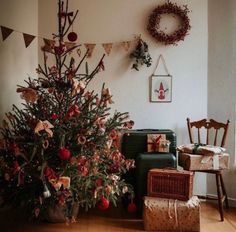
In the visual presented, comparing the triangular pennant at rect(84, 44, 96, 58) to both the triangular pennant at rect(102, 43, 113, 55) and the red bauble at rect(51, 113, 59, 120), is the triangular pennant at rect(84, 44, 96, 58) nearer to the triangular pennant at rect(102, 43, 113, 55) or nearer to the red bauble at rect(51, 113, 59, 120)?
the triangular pennant at rect(102, 43, 113, 55)

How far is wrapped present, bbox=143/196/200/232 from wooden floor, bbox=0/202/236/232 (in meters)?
0.13

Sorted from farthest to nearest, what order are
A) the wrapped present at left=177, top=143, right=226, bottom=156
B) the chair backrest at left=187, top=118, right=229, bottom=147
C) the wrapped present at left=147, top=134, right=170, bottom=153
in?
the chair backrest at left=187, top=118, right=229, bottom=147, the wrapped present at left=147, top=134, right=170, bottom=153, the wrapped present at left=177, top=143, right=226, bottom=156

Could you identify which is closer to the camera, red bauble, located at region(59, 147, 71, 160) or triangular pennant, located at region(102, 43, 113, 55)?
red bauble, located at region(59, 147, 71, 160)

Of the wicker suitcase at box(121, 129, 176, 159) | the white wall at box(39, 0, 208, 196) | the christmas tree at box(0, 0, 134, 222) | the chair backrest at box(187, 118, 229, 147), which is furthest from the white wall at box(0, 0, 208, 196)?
the christmas tree at box(0, 0, 134, 222)

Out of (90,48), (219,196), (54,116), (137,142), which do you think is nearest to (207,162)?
(219,196)

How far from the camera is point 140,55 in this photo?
3682 millimetres

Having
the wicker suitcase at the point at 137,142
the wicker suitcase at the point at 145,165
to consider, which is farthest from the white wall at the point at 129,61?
the wicker suitcase at the point at 145,165

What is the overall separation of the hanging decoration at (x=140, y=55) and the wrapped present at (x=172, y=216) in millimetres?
1640

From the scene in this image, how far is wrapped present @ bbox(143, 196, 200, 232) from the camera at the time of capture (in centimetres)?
290

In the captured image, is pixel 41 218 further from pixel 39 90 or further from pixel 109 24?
pixel 109 24

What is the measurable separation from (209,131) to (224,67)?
2.51 feet

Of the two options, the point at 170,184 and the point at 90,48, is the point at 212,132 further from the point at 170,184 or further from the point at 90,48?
the point at 90,48

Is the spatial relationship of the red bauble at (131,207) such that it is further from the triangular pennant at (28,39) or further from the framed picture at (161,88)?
the triangular pennant at (28,39)

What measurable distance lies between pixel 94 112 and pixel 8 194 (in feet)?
3.43
